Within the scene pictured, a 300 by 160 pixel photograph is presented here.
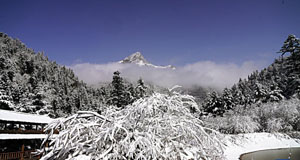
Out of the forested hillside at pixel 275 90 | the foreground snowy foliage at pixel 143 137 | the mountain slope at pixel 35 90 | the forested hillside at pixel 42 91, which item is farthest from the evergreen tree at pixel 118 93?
the foreground snowy foliage at pixel 143 137

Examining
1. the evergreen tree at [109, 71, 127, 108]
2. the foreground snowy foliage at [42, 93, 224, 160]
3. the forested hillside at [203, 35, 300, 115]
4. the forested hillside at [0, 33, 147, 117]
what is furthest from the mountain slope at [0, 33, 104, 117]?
the foreground snowy foliage at [42, 93, 224, 160]

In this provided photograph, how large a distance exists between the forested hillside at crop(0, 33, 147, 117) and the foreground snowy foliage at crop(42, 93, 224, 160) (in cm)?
176

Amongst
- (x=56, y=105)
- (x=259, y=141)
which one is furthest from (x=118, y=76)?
(x=56, y=105)

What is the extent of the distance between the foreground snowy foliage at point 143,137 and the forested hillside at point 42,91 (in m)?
1.76

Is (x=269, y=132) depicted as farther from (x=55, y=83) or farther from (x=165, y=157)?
(x=55, y=83)

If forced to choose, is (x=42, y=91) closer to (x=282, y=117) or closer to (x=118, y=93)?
(x=118, y=93)

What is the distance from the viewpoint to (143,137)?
11.5 feet

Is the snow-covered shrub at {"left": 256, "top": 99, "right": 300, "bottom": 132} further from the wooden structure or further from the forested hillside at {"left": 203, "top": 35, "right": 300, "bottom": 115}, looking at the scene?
the wooden structure

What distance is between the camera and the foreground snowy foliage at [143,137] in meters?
3.59

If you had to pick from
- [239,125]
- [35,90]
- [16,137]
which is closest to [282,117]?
[239,125]

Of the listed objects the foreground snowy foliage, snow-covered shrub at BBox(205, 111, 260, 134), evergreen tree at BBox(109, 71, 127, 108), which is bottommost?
snow-covered shrub at BBox(205, 111, 260, 134)

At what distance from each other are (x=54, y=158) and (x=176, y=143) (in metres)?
2.54

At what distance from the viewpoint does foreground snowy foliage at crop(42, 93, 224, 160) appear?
3.59m

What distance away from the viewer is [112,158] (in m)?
3.63
